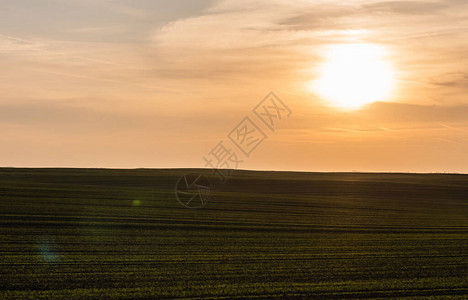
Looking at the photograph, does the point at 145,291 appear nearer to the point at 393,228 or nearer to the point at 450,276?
the point at 450,276

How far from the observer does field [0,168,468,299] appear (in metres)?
17.2

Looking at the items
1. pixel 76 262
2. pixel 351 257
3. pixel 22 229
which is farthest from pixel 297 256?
pixel 22 229

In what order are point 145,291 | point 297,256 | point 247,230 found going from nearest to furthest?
point 145,291 < point 297,256 < point 247,230

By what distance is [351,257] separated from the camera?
2339 centimetres

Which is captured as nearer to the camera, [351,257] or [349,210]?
[351,257]

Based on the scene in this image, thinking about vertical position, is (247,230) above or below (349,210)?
above

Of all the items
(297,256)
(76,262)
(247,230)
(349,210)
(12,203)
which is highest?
(76,262)

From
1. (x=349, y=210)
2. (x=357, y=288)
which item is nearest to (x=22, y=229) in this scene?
(x=357, y=288)

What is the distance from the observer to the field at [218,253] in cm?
1722

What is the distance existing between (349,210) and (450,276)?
28.6 m

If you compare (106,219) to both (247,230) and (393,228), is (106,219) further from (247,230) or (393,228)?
(393,228)

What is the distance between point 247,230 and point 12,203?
1557 centimetres

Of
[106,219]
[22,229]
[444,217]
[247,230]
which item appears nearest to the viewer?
[22,229]

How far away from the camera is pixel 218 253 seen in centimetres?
2338
